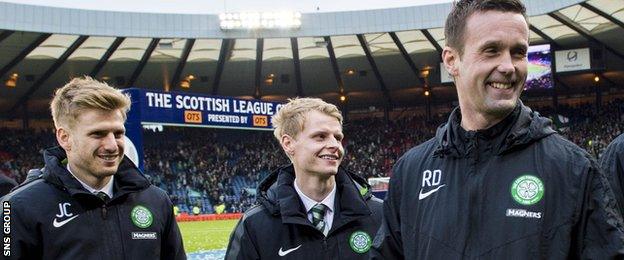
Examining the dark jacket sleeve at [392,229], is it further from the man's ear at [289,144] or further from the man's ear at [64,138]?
the man's ear at [64,138]

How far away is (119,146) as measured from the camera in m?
4.06

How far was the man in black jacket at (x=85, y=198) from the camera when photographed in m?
3.85

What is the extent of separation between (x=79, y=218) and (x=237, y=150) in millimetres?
38733

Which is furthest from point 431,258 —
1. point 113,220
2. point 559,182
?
point 113,220

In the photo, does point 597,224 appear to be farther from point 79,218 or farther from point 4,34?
point 4,34

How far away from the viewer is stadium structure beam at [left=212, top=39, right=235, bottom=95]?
33.3 m

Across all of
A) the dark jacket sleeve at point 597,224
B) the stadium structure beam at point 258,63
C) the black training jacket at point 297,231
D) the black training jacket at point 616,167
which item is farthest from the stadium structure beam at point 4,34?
Answer: the dark jacket sleeve at point 597,224

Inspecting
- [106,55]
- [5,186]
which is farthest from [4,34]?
[5,186]

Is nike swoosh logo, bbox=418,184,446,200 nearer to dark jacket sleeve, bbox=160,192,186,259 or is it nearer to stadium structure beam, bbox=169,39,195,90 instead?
dark jacket sleeve, bbox=160,192,186,259

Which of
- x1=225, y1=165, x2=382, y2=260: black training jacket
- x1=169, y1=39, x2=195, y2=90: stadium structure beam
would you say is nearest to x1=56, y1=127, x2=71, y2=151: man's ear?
x1=225, y1=165, x2=382, y2=260: black training jacket

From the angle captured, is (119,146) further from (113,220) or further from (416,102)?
(416,102)

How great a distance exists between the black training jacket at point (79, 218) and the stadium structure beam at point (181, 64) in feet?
94.2

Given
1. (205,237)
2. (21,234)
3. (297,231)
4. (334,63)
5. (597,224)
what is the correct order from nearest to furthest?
(597,224) < (21,234) < (297,231) < (205,237) < (334,63)

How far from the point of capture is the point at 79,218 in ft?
12.9
